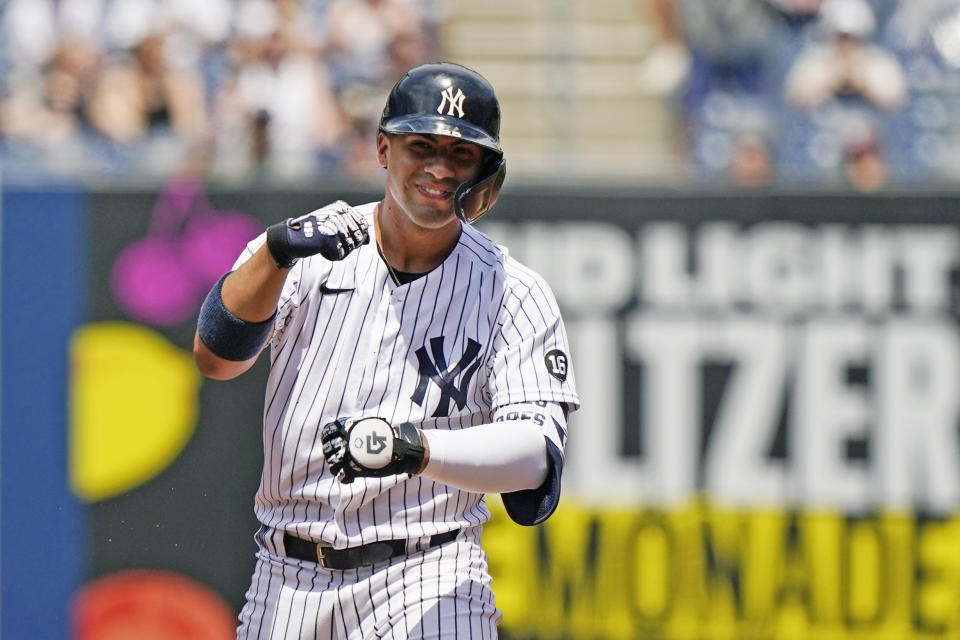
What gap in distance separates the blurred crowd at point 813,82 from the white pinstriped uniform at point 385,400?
4.06 meters

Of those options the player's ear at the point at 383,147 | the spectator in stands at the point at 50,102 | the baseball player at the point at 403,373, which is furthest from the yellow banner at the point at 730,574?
the player's ear at the point at 383,147

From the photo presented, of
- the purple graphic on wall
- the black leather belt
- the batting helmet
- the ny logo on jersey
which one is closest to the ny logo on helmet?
A: the batting helmet

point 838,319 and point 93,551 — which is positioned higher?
point 838,319

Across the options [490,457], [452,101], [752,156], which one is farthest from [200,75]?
[490,457]

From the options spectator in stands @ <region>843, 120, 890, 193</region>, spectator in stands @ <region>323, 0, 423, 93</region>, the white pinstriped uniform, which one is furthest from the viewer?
spectator in stands @ <region>323, 0, 423, 93</region>

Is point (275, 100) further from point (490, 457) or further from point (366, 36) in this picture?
point (490, 457)

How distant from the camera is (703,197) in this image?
721 cm

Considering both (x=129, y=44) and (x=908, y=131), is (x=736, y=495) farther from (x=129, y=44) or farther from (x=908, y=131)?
(x=129, y=44)

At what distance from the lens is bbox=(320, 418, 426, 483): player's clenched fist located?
10.3ft

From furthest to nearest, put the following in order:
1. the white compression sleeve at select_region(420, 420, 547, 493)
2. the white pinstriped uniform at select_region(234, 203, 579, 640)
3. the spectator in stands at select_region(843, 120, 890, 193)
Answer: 1. the spectator in stands at select_region(843, 120, 890, 193)
2. the white pinstriped uniform at select_region(234, 203, 579, 640)
3. the white compression sleeve at select_region(420, 420, 547, 493)

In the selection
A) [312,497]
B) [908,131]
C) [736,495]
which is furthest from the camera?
[908,131]

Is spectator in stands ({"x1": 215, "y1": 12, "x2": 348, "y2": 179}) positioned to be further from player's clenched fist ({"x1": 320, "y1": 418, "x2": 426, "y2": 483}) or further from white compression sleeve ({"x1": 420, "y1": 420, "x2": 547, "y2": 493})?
player's clenched fist ({"x1": 320, "y1": 418, "x2": 426, "y2": 483})

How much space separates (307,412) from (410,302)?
35 cm

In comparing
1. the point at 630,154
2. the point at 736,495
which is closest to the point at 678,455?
the point at 736,495
